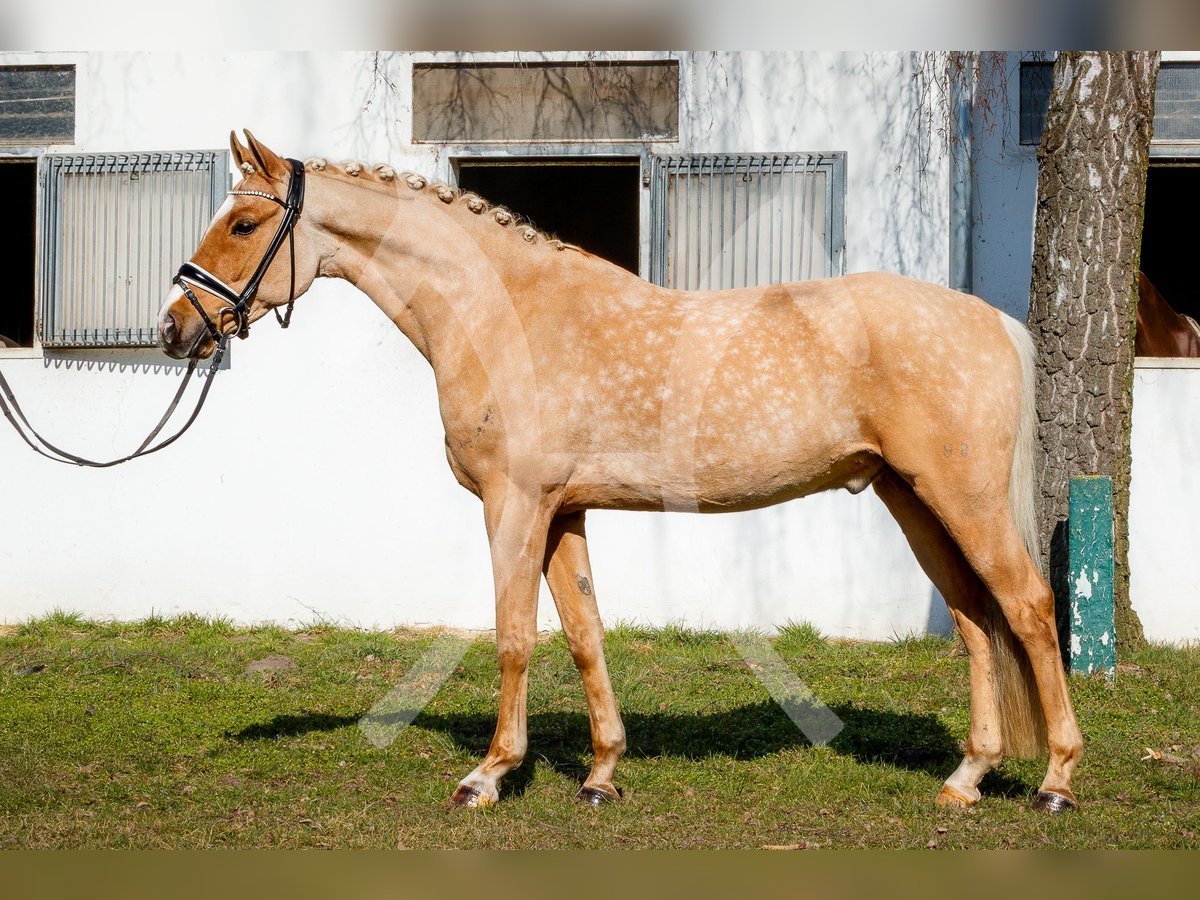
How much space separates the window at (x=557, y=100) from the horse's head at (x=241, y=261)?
11.3 feet

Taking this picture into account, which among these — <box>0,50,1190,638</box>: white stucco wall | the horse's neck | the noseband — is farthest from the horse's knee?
<box>0,50,1190,638</box>: white stucco wall

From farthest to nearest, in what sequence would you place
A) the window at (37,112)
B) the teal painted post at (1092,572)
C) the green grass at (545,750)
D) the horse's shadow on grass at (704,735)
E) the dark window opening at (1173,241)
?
1. the dark window opening at (1173,241)
2. the window at (37,112)
3. the teal painted post at (1092,572)
4. the horse's shadow on grass at (704,735)
5. the green grass at (545,750)

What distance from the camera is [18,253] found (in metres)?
11.4

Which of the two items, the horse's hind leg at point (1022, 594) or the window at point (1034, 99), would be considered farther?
the window at point (1034, 99)

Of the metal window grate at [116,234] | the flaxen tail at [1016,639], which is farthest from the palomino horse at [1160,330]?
the metal window grate at [116,234]

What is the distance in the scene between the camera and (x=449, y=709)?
222 inches

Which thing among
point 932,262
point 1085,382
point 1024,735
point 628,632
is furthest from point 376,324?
point 1024,735

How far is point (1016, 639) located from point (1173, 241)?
9.36 metres

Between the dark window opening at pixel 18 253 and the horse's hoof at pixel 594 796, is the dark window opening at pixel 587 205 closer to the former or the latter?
the dark window opening at pixel 18 253

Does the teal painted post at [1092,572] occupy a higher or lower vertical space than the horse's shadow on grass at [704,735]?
higher

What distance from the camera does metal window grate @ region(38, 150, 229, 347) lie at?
24.4 feet

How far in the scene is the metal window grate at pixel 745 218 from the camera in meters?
7.18

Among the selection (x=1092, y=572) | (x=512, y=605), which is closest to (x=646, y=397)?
(x=512, y=605)

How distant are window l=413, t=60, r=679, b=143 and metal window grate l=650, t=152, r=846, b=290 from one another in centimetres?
37
